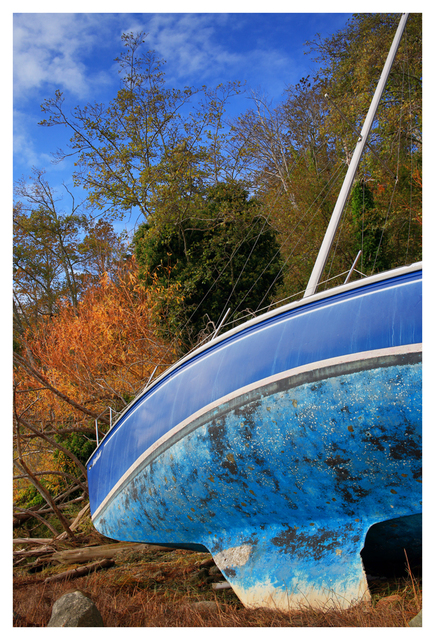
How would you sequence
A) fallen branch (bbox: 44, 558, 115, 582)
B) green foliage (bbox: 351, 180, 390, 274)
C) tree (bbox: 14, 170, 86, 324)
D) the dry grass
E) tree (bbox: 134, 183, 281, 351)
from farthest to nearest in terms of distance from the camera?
1. tree (bbox: 14, 170, 86, 324)
2. green foliage (bbox: 351, 180, 390, 274)
3. tree (bbox: 134, 183, 281, 351)
4. fallen branch (bbox: 44, 558, 115, 582)
5. the dry grass

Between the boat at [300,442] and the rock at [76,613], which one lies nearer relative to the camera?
the boat at [300,442]

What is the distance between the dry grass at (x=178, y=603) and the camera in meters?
1.89

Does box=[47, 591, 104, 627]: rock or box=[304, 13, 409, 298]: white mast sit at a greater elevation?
box=[304, 13, 409, 298]: white mast

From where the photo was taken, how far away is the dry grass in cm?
189

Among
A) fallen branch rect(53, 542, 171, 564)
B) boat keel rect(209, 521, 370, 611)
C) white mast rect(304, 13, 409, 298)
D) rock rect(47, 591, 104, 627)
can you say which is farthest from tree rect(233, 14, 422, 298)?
rock rect(47, 591, 104, 627)

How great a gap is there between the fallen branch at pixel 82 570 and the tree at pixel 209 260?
3521 mm

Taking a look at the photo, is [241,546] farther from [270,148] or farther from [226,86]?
[270,148]

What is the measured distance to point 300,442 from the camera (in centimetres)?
205

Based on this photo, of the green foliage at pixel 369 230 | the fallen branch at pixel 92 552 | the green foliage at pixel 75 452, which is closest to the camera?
the fallen branch at pixel 92 552

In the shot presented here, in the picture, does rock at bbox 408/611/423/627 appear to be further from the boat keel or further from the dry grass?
the boat keel

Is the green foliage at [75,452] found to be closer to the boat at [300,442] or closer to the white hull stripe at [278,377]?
the white hull stripe at [278,377]

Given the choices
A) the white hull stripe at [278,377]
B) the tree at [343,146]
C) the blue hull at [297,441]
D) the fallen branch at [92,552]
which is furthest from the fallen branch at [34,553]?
the tree at [343,146]

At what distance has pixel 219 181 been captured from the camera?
24.0 feet
